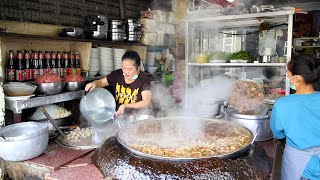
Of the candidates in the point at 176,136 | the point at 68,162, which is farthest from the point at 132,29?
the point at 68,162

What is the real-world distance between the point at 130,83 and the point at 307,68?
6.72ft

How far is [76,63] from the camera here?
13.2 feet

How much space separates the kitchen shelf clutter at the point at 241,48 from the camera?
5137mm

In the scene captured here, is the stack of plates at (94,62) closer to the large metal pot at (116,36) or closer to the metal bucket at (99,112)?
the large metal pot at (116,36)

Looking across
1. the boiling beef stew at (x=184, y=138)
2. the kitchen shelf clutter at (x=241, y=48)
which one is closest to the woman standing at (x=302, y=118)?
the boiling beef stew at (x=184, y=138)

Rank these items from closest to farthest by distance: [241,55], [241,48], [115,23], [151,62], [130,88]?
1. [130,88]
2. [115,23]
3. [241,55]
4. [151,62]
5. [241,48]

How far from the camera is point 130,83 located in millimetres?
3492

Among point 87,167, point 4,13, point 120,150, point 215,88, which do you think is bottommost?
point 87,167

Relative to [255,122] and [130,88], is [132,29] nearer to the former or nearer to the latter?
[130,88]

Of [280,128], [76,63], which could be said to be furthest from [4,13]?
[280,128]

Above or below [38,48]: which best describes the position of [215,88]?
below

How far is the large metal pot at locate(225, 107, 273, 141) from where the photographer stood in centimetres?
266

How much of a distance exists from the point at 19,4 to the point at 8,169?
208cm

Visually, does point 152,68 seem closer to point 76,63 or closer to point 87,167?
point 76,63
